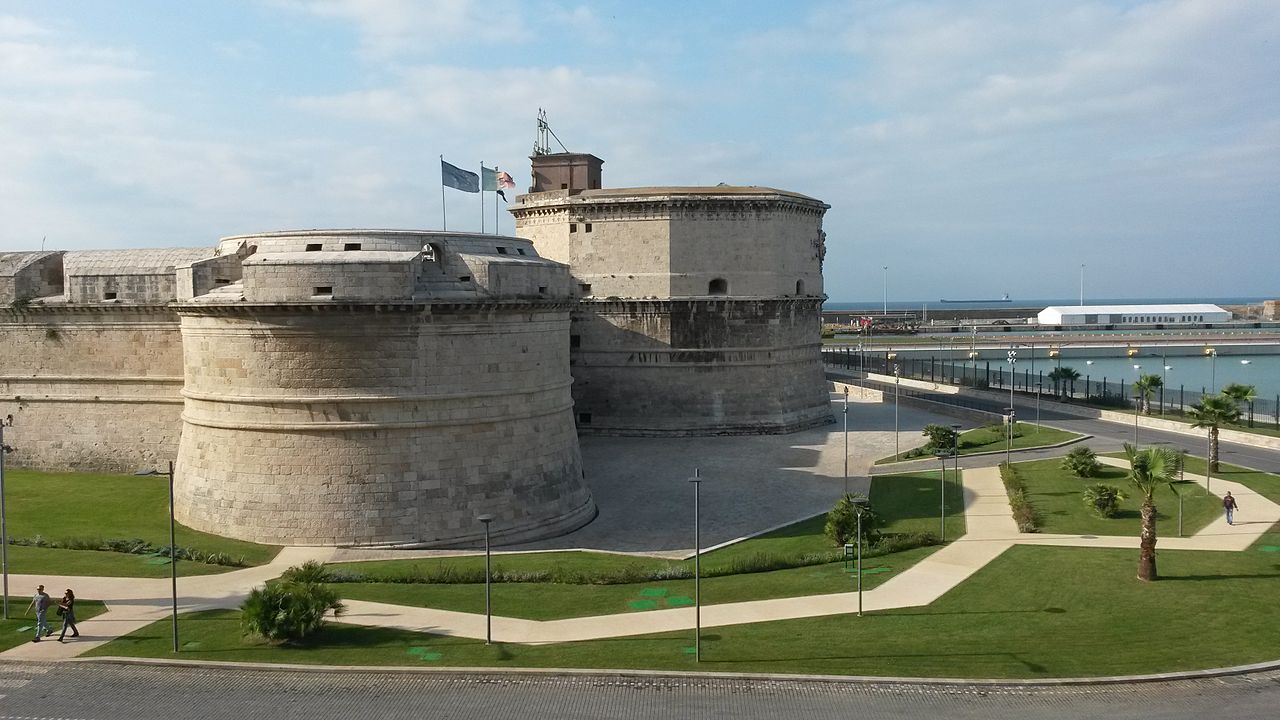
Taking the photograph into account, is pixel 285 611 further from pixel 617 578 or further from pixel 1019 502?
pixel 1019 502

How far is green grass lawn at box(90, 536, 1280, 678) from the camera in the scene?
1619cm

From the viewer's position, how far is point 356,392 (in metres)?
24.4

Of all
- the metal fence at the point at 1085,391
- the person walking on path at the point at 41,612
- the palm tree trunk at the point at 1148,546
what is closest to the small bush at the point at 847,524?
the palm tree trunk at the point at 1148,546

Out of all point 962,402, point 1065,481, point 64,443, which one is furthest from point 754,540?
point 962,402

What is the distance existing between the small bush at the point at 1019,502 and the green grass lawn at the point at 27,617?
79.2 ft

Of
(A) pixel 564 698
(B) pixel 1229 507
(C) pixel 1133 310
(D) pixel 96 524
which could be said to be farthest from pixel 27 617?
(C) pixel 1133 310

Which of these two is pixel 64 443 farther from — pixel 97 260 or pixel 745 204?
pixel 745 204

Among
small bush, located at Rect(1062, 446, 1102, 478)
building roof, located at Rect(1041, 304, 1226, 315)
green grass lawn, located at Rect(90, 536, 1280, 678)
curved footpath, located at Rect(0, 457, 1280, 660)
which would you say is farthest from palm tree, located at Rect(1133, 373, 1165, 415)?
building roof, located at Rect(1041, 304, 1226, 315)

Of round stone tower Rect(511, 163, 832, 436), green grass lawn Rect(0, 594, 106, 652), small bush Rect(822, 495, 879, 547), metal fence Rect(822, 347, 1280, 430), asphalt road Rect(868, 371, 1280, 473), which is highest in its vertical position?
round stone tower Rect(511, 163, 832, 436)

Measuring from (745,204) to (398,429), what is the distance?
25.6 meters

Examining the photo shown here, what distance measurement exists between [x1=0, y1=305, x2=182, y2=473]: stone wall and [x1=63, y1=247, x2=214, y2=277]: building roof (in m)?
1.41

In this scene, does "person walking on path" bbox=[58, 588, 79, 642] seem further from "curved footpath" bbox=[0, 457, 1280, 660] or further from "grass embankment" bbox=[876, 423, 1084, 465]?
"grass embankment" bbox=[876, 423, 1084, 465]

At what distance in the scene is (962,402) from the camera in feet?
171

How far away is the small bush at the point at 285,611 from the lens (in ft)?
56.8
